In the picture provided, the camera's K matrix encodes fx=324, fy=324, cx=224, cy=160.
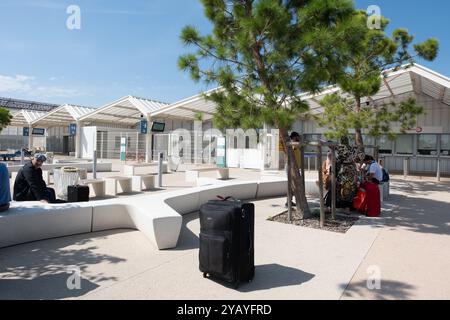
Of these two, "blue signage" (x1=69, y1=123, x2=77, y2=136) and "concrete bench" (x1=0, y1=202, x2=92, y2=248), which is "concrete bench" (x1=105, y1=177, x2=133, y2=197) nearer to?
"concrete bench" (x1=0, y1=202, x2=92, y2=248)

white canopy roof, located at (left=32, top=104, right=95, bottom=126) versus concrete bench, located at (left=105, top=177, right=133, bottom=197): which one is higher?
white canopy roof, located at (left=32, top=104, right=95, bottom=126)

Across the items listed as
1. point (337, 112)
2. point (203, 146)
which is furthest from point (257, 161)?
point (337, 112)

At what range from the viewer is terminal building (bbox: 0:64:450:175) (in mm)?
16812

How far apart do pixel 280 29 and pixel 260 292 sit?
4.13 meters

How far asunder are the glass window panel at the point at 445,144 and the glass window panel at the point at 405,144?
4.57 feet

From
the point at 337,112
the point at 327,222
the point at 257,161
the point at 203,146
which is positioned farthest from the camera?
the point at 203,146

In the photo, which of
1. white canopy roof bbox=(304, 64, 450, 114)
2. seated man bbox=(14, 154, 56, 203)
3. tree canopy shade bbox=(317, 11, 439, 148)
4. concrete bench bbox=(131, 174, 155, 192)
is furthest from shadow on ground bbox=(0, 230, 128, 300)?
white canopy roof bbox=(304, 64, 450, 114)

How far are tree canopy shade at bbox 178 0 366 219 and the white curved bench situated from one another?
6.81 feet

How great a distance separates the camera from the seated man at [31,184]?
5367 mm

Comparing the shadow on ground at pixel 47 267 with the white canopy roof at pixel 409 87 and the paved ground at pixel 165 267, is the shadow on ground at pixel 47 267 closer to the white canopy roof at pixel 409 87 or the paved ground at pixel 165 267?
the paved ground at pixel 165 267

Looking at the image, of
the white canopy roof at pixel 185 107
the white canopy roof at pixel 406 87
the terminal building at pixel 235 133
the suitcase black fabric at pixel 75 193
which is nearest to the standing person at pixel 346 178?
the terminal building at pixel 235 133

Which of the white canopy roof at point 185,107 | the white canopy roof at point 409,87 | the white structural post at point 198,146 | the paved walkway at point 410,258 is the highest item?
the white canopy roof at point 409,87
